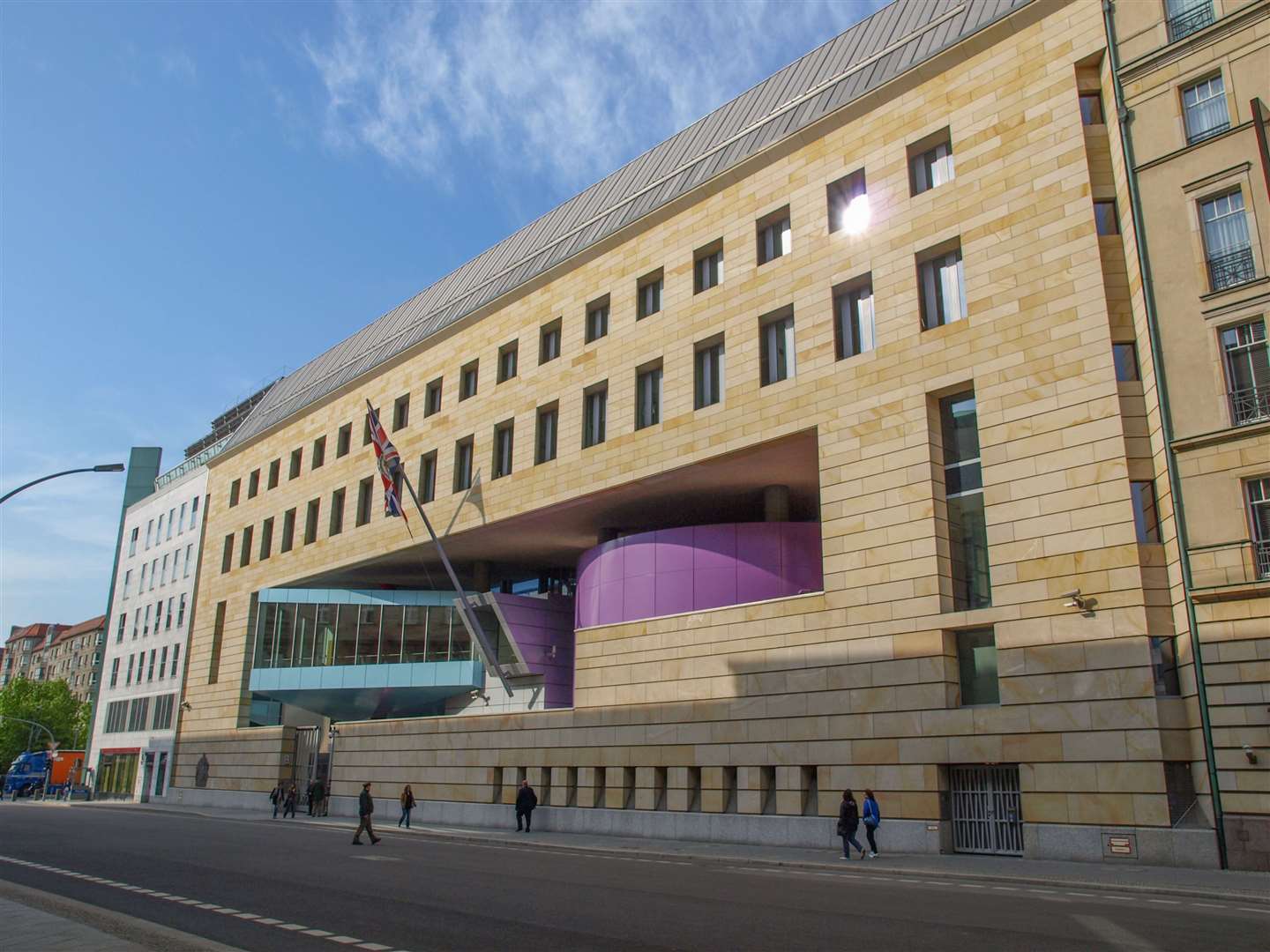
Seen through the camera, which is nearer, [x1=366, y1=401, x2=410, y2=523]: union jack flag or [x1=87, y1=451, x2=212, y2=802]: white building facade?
[x1=366, y1=401, x2=410, y2=523]: union jack flag

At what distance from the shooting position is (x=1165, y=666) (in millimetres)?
22953

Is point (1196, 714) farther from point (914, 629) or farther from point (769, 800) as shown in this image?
point (769, 800)

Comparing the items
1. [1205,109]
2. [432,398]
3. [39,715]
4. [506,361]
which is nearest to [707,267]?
[506,361]

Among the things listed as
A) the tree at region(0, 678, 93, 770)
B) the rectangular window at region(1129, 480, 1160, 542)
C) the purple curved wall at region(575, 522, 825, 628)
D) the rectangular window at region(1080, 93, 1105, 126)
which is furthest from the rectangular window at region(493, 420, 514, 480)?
the tree at region(0, 678, 93, 770)

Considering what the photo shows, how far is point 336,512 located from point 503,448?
14498mm

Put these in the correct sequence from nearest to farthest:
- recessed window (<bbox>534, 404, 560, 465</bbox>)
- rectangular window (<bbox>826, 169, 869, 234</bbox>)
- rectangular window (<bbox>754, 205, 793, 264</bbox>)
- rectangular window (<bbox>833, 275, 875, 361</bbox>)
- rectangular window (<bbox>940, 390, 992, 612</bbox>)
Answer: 1. rectangular window (<bbox>940, 390, 992, 612</bbox>)
2. rectangular window (<bbox>833, 275, 875, 361</bbox>)
3. rectangular window (<bbox>826, 169, 869, 234</bbox>)
4. rectangular window (<bbox>754, 205, 793, 264</bbox>)
5. recessed window (<bbox>534, 404, 560, 465</bbox>)

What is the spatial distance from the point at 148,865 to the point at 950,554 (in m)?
20.4

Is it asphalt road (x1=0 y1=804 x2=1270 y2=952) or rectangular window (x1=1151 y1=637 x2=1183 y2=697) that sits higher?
rectangular window (x1=1151 y1=637 x2=1183 y2=697)

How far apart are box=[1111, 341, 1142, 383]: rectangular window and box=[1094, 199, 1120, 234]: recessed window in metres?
3.27

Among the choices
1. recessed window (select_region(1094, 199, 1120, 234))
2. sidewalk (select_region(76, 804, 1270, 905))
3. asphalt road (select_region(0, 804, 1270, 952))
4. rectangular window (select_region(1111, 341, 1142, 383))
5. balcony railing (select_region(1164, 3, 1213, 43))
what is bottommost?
sidewalk (select_region(76, 804, 1270, 905))

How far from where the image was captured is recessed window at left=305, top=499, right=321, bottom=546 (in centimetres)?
5509

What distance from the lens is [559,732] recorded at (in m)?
36.3

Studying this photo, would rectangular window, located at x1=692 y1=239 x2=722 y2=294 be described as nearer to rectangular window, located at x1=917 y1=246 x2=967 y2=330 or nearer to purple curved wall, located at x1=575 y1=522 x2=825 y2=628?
rectangular window, located at x1=917 y1=246 x2=967 y2=330

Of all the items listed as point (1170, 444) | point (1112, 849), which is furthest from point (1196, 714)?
point (1170, 444)
